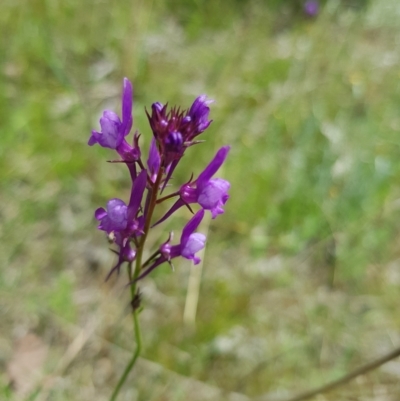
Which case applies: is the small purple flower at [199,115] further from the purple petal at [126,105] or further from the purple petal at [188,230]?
the purple petal at [188,230]

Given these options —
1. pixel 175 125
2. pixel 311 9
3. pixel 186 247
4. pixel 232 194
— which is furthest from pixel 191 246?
pixel 311 9

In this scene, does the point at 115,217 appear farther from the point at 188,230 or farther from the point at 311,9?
the point at 311,9

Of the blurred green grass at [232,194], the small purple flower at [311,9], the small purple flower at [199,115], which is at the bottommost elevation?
the blurred green grass at [232,194]

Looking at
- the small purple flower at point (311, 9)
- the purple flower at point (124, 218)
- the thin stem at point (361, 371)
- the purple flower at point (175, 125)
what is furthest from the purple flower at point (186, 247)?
the small purple flower at point (311, 9)

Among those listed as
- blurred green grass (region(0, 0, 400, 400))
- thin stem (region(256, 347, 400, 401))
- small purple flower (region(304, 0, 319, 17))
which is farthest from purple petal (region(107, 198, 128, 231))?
small purple flower (region(304, 0, 319, 17))

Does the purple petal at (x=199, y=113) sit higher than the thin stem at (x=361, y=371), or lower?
higher

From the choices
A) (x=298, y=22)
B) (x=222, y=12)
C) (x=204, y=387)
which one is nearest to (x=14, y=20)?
(x=222, y=12)

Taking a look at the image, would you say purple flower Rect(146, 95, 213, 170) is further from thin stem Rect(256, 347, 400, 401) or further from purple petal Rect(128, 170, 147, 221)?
thin stem Rect(256, 347, 400, 401)
